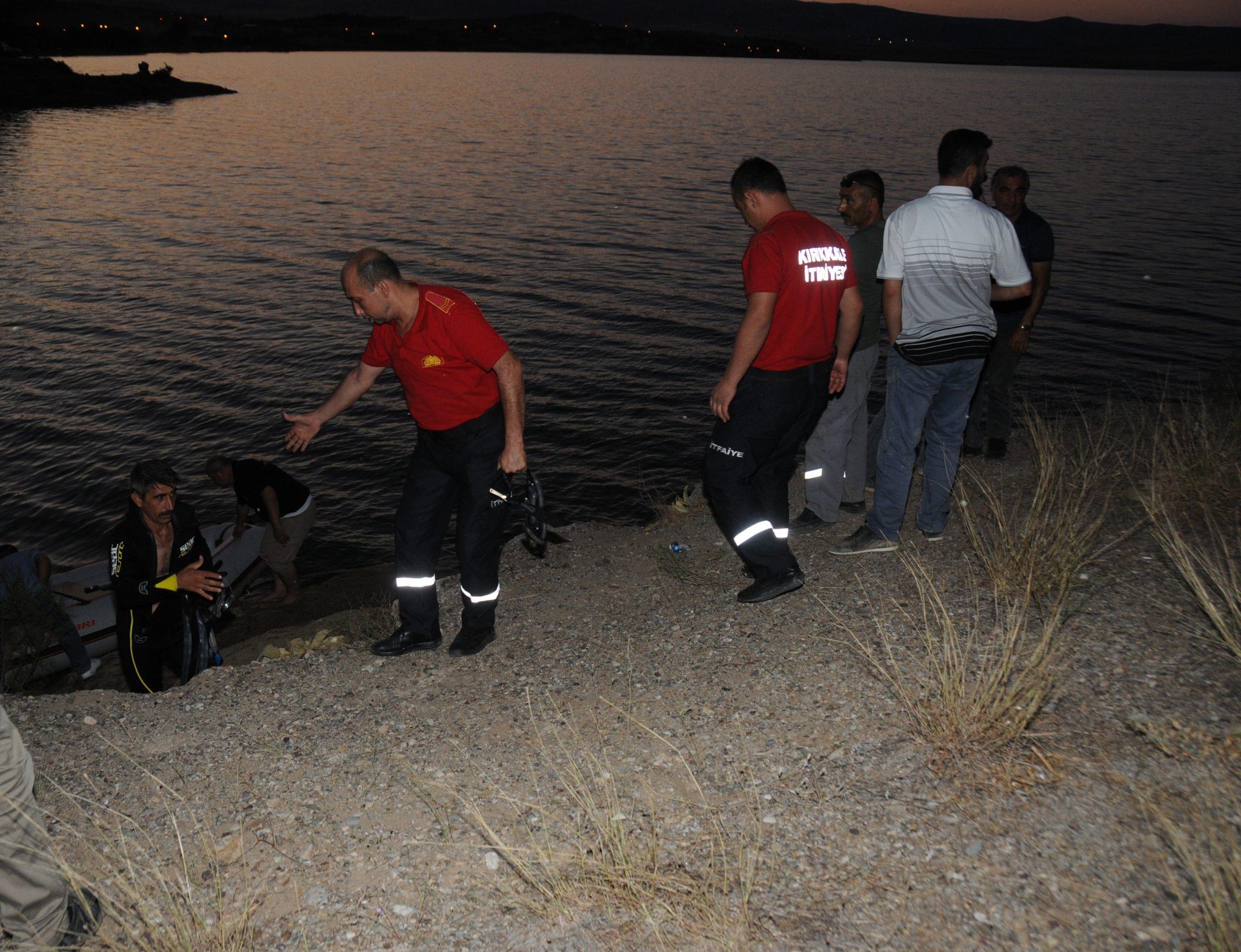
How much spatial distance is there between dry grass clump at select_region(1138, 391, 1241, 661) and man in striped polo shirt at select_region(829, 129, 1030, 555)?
1.27 metres

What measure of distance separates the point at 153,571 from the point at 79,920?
2.51m

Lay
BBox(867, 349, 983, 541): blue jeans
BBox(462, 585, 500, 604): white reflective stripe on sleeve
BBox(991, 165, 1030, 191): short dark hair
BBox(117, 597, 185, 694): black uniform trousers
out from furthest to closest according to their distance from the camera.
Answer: BBox(991, 165, 1030, 191): short dark hair < BBox(117, 597, 185, 694): black uniform trousers < BBox(867, 349, 983, 541): blue jeans < BBox(462, 585, 500, 604): white reflective stripe on sleeve

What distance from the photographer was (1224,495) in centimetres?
583

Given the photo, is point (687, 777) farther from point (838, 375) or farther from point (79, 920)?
point (838, 375)

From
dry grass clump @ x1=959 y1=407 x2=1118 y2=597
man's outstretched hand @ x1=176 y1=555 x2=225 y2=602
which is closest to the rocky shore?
man's outstretched hand @ x1=176 y1=555 x2=225 y2=602

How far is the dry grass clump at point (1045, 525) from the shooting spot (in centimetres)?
484

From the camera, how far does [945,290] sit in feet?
15.8

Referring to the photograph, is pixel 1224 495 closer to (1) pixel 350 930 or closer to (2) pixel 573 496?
(1) pixel 350 930

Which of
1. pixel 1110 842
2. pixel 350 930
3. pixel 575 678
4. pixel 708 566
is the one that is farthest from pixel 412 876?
pixel 708 566

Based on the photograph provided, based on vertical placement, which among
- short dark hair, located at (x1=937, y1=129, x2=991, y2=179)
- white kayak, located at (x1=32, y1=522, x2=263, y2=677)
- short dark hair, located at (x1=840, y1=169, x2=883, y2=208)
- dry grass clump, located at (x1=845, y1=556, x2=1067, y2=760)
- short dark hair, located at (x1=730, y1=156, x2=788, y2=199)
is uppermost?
short dark hair, located at (x1=937, y1=129, x2=991, y2=179)

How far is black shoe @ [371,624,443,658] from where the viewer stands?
16.4 feet

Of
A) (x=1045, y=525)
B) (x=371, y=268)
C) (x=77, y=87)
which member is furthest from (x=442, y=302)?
(x=77, y=87)

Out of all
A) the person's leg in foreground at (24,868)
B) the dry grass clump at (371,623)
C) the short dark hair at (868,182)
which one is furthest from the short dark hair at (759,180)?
the person's leg in foreground at (24,868)

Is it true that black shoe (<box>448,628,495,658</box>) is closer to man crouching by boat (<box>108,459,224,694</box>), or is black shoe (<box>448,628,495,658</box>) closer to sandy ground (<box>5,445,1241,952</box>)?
sandy ground (<box>5,445,1241,952</box>)
